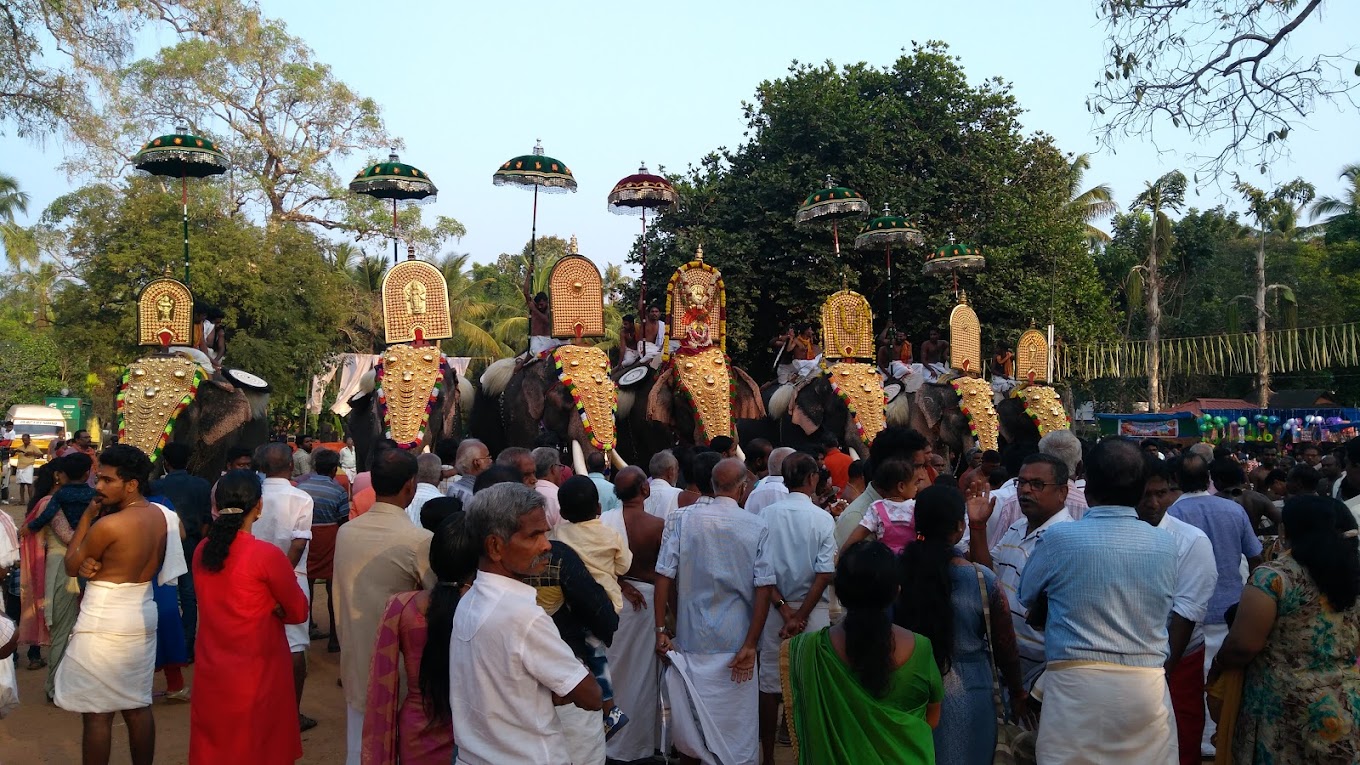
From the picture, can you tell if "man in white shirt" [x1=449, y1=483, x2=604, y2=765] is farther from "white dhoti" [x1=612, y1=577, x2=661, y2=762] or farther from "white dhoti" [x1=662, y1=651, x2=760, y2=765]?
"white dhoti" [x1=612, y1=577, x2=661, y2=762]

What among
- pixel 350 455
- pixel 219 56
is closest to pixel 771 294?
pixel 350 455

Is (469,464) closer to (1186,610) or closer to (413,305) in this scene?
(1186,610)

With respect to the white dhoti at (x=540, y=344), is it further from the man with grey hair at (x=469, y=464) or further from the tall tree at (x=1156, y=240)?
the tall tree at (x=1156, y=240)

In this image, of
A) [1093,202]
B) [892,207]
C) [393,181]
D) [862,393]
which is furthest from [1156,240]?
[393,181]

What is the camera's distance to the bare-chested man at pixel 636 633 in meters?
5.68

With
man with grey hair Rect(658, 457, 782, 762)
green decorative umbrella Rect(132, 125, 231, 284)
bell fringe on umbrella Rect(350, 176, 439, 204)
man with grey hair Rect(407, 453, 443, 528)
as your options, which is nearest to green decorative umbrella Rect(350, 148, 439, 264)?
bell fringe on umbrella Rect(350, 176, 439, 204)

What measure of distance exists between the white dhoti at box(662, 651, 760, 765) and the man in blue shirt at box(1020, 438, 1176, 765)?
1.73 m

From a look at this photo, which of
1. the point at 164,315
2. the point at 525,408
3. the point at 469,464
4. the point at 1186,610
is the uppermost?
the point at 164,315

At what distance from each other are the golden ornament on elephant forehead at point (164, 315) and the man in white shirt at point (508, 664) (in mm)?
9376


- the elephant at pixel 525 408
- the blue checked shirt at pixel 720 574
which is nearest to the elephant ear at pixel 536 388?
the elephant at pixel 525 408

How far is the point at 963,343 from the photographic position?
53.5 feet

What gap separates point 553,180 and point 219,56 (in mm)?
16786

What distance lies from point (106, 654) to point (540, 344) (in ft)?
26.5

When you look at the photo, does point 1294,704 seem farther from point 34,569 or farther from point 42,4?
point 42,4
